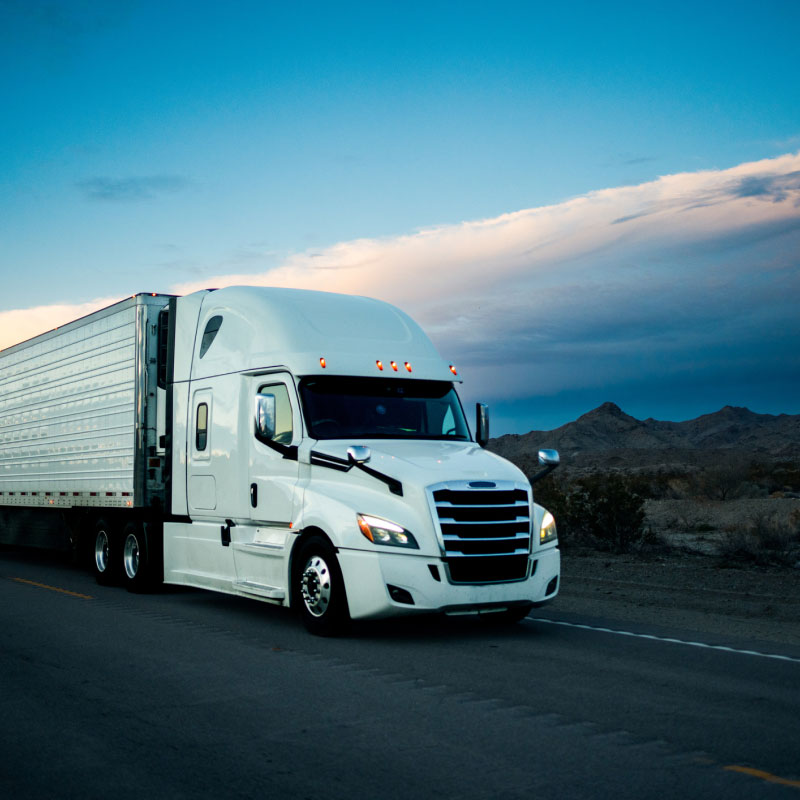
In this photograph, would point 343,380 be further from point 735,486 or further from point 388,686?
point 735,486

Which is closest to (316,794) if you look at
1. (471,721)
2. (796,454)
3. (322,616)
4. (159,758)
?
(159,758)

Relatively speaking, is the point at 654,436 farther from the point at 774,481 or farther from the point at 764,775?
the point at 764,775

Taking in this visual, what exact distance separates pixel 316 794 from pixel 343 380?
20.6 ft

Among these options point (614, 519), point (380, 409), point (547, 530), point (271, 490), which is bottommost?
point (614, 519)

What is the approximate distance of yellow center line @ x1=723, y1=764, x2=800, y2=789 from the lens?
5.30 meters

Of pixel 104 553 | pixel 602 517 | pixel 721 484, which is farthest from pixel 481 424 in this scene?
pixel 721 484

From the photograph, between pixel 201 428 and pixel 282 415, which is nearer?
pixel 282 415

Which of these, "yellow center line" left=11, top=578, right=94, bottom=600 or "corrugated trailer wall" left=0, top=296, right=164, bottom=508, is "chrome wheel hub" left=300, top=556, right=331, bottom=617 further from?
"yellow center line" left=11, top=578, right=94, bottom=600

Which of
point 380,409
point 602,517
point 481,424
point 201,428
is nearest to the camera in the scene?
point 380,409

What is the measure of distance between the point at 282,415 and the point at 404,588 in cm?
260

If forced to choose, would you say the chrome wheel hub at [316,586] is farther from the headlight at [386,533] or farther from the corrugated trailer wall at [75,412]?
the corrugated trailer wall at [75,412]

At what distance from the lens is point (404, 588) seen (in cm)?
941

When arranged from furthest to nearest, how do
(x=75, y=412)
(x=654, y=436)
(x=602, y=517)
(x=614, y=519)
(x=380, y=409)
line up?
1. (x=654, y=436)
2. (x=602, y=517)
3. (x=614, y=519)
4. (x=75, y=412)
5. (x=380, y=409)

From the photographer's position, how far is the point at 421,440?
10.9 metres
